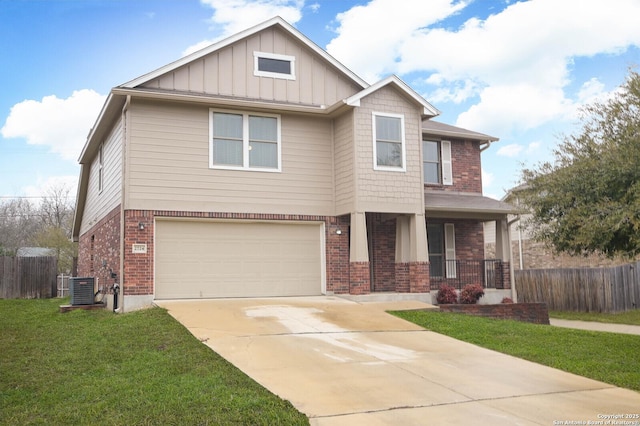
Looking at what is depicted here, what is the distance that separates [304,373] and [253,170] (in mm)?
8531

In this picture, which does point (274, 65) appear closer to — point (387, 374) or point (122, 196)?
point (122, 196)

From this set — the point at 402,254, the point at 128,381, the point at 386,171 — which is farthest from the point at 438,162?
the point at 128,381

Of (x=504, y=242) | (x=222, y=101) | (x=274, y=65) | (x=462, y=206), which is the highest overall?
(x=274, y=65)

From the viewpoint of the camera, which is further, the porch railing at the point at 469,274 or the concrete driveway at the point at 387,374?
the porch railing at the point at 469,274

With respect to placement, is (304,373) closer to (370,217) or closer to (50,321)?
(50,321)

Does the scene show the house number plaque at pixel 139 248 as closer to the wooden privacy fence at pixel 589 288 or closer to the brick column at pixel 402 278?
the brick column at pixel 402 278

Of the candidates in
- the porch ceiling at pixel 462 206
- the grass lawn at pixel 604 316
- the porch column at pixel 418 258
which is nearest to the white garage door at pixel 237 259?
the porch column at pixel 418 258

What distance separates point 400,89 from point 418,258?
15.6 ft

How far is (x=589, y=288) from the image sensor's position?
20.8 m

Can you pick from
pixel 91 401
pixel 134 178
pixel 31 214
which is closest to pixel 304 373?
pixel 91 401

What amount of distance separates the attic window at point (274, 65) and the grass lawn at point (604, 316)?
38.9ft

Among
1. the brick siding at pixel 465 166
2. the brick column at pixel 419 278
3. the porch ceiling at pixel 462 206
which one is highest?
the brick siding at pixel 465 166

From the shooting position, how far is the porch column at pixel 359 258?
15.8m

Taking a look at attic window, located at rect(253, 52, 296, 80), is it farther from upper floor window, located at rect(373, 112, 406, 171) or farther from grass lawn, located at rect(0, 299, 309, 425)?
grass lawn, located at rect(0, 299, 309, 425)
